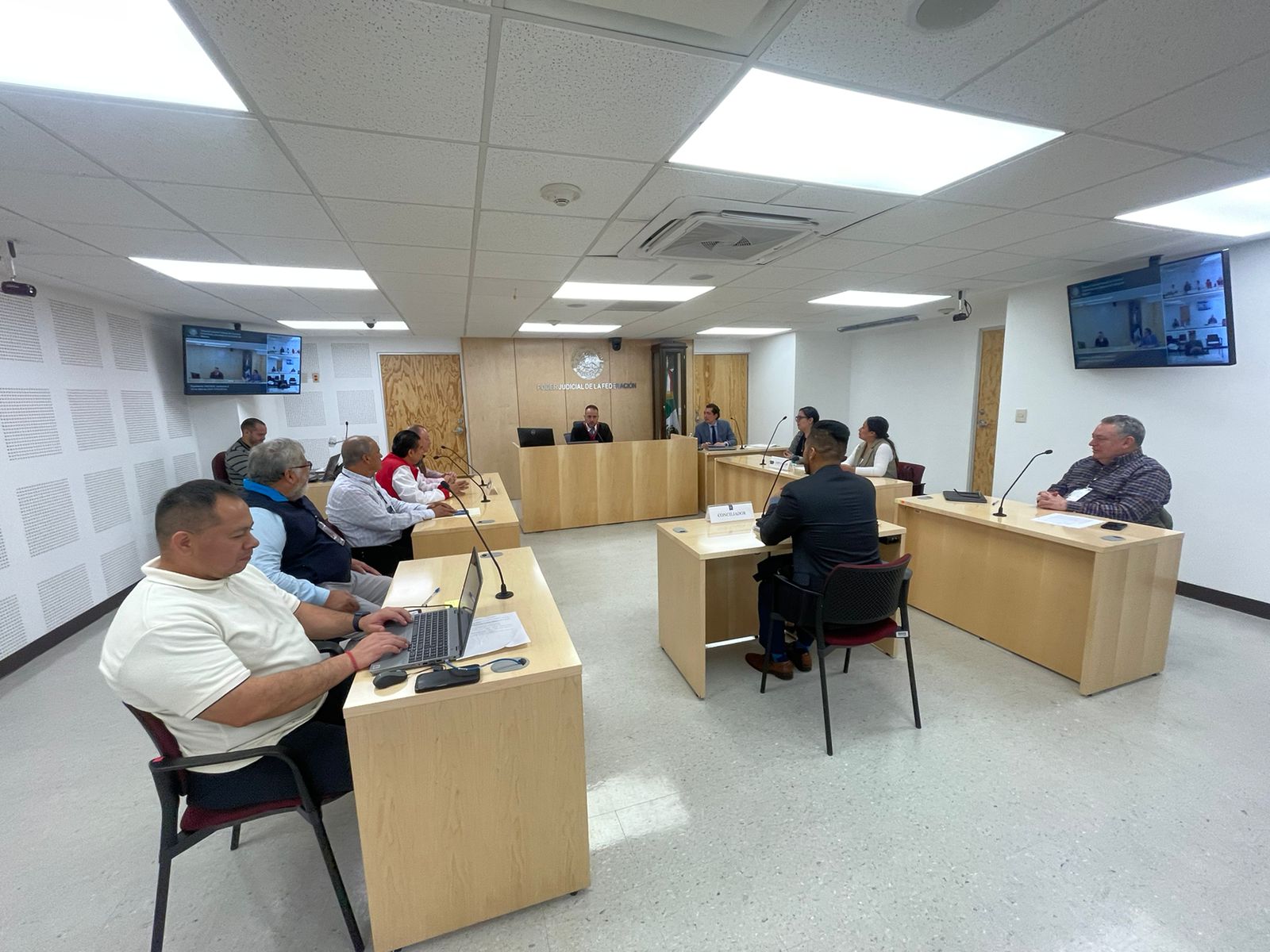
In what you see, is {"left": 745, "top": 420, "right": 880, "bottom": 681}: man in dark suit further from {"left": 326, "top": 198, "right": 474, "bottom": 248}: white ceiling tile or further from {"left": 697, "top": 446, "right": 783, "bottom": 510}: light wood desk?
{"left": 697, "top": 446, "right": 783, "bottom": 510}: light wood desk

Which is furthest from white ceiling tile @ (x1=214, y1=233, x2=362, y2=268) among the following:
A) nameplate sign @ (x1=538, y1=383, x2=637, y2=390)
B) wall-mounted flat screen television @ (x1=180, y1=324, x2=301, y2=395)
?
nameplate sign @ (x1=538, y1=383, x2=637, y2=390)

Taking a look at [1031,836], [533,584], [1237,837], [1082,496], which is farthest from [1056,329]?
[533,584]

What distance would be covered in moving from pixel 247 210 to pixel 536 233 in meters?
1.31

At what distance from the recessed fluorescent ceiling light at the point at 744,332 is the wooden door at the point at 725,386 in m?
0.61

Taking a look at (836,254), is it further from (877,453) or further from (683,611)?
(683,611)

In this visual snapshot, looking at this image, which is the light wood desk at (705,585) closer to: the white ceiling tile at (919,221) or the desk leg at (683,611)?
the desk leg at (683,611)

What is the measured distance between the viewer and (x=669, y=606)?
289 centimetres

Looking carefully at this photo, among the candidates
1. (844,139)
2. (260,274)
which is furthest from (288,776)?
(260,274)

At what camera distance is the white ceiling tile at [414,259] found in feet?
9.31

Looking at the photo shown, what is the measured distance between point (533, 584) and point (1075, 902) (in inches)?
81.8

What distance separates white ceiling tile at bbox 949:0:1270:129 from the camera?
1224mm

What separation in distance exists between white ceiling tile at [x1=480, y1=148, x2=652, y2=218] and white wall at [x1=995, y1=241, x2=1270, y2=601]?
166 inches

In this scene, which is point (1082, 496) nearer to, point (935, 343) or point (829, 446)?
point (829, 446)

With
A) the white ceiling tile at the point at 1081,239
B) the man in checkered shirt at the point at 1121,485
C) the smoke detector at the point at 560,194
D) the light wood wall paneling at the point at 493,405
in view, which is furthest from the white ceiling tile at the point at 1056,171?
the light wood wall paneling at the point at 493,405
